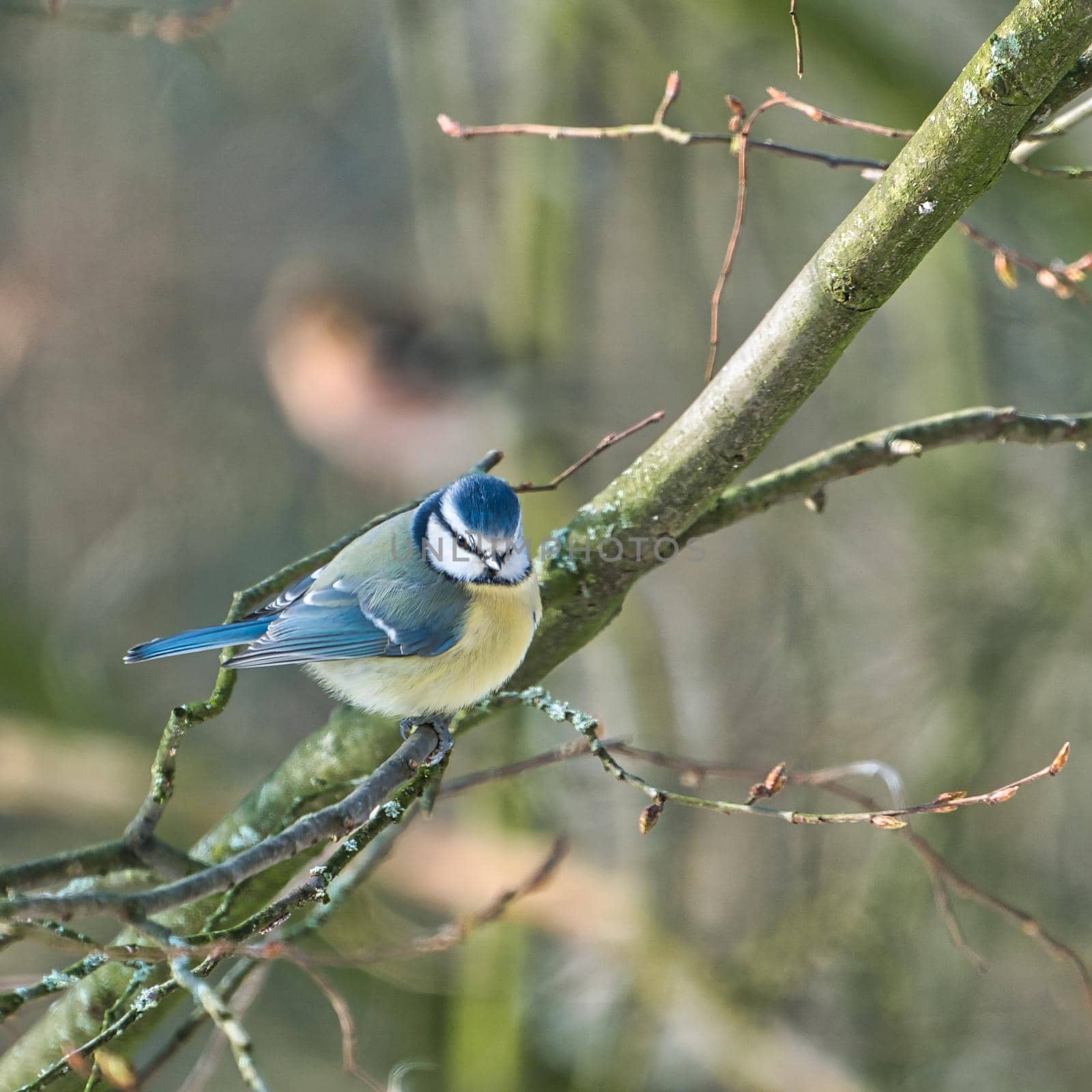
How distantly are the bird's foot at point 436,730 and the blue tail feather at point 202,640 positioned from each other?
445mm

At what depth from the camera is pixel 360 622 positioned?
2.54m

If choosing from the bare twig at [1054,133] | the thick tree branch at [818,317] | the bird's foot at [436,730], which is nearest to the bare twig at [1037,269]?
the bare twig at [1054,133]

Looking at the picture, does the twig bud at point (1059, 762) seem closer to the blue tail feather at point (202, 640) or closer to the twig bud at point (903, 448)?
the twig bud at point (903, 448)

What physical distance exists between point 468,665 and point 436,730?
0.97 ft

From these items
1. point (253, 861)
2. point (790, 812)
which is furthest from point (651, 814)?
point (253, 861)

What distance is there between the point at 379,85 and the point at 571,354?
383 centimetres

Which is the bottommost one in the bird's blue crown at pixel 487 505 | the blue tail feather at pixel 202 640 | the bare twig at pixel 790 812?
the bare twig at pixel 790 812

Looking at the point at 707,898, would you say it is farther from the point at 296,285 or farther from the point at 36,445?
the point at 36,445

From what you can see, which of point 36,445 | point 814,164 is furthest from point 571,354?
point 36,445

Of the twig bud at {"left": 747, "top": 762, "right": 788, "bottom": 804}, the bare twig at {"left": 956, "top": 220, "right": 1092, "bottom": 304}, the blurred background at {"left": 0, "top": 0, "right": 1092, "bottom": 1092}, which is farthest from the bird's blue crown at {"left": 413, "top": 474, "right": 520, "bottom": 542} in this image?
the blurred background at {"left": 0, "top": 0, "right": 1092, "bottom": 1092}

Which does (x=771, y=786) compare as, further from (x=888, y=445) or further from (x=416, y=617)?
(x=416, y=617)

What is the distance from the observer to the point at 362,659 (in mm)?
2488

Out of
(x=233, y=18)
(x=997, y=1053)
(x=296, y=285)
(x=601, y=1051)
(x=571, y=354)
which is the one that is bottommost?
(x=601, y=1051)

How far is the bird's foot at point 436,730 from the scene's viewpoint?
1902 millimetres
